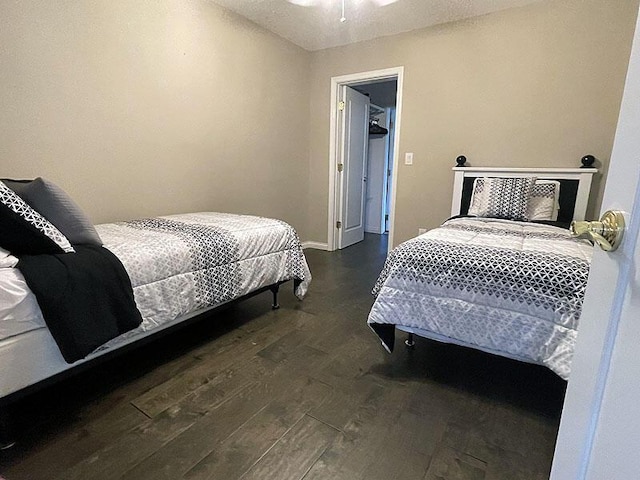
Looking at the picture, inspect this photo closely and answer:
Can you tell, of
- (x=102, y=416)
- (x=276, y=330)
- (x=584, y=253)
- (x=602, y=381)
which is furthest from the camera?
(x=276, y=330)

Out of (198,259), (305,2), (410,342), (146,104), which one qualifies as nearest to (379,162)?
(305,2)

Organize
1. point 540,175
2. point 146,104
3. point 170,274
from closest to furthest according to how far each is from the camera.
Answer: point 170,274 → point 146,104 → point 540,175

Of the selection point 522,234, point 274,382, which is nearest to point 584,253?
point 522,234

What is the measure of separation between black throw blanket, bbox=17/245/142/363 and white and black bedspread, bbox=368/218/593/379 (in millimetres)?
1158

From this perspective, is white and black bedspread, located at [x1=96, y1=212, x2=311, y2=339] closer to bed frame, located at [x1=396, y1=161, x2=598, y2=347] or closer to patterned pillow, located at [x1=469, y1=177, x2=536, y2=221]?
patterned pillow, located at [x1=469, y1=177, x2=536, y2=221]

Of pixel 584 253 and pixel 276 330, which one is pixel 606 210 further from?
pixel 276 330

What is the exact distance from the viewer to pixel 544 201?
2756mm

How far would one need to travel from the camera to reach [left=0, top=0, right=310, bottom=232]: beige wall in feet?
6.70

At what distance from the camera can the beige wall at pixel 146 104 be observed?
80.4 inches

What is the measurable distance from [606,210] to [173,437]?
149 centimetres

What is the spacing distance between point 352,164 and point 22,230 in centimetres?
374

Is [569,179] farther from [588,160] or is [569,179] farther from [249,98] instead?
[249,98]

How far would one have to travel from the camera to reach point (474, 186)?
10.1 ft

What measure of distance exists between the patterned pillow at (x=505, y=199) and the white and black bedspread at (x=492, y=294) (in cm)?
91
